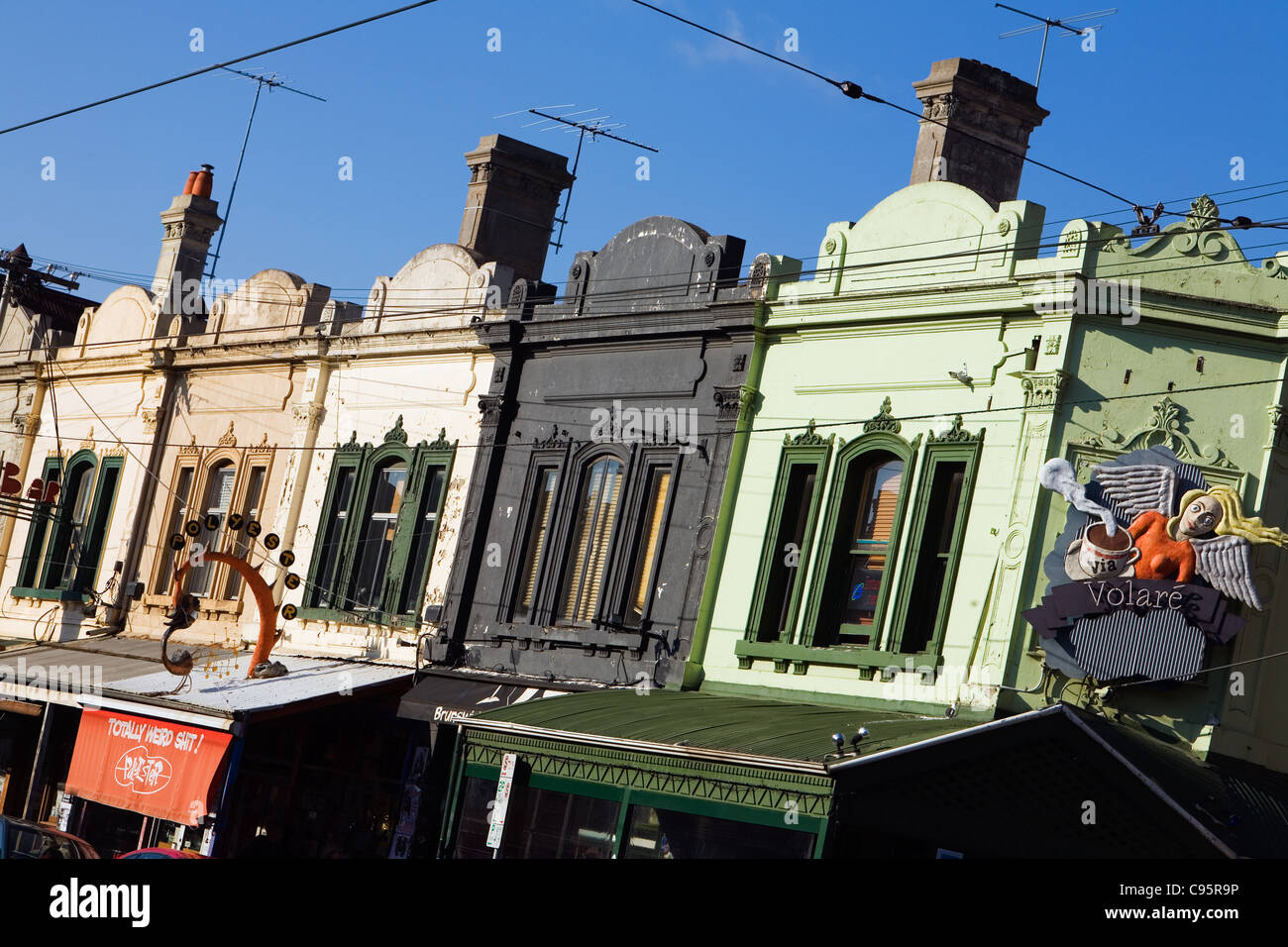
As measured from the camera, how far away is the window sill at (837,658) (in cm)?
1655

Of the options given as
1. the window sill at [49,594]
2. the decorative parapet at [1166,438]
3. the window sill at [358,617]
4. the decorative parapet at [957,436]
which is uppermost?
the decorative parapet at [1166,438]

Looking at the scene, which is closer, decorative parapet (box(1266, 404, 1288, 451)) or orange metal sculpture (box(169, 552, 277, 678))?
decorative parapet (box(1266, 404, 1288, 451))

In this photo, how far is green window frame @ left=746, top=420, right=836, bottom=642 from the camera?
59.7 ft

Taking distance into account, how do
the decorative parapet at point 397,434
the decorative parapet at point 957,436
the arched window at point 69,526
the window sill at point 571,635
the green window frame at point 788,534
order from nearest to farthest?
the decorative parapet at point 957,436
the green window frame at point 788,534
the window sill at point 571,635
the decorative parapet at point 397,434
the arched window at point 69,526

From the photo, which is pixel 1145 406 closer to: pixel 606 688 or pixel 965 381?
pixel 965 381

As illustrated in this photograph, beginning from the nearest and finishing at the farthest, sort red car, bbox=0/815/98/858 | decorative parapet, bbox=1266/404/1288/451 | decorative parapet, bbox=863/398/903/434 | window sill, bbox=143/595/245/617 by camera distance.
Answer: decorative parapet, bbox=1266/404/1288/451 < red car, bbox=0/815/98/858 < decorative parapet, bbox=863/398/903/434 < window sill, bbox=143/595/245/617

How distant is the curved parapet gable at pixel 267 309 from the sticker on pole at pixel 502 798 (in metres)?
10.1

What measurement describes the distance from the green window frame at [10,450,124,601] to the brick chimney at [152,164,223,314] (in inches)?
140

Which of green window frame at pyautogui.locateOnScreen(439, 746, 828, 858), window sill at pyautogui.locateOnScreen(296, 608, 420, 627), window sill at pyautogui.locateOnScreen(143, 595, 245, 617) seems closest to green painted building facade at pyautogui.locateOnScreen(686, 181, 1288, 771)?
green window frame at pyautogui.locateOnScreen(439, 746, 828, 858)

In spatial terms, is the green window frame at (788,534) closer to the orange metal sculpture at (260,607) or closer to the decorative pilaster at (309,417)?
the orange metal sculpture at (260,607)

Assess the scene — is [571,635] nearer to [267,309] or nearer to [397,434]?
[397,434]

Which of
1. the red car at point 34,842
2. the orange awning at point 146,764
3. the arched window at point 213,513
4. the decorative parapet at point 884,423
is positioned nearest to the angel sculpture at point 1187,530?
the decorative parapet at point 884,423

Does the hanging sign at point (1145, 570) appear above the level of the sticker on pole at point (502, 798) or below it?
above

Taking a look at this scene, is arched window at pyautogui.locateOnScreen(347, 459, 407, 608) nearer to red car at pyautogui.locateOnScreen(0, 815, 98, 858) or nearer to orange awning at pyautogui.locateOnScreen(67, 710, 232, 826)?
orange awning at pyautogui.locateOnScreen(67, 710, 232, 826)
